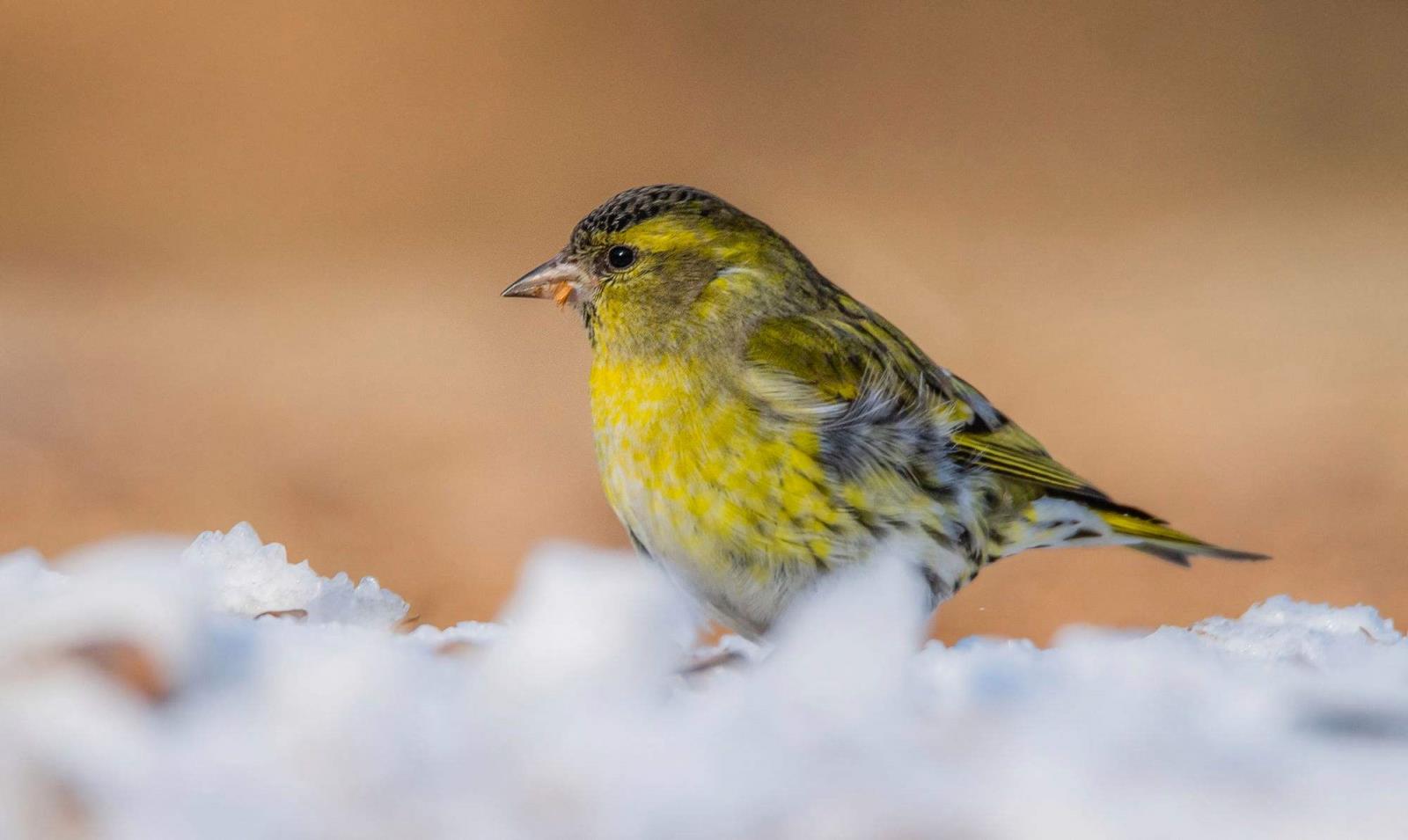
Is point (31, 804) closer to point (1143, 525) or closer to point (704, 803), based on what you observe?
point (704, 803)

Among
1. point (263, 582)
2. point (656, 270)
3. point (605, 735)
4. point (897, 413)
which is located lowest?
point (605, 735)

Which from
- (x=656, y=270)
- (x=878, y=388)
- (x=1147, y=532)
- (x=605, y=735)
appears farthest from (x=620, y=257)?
(x=605, y=735)

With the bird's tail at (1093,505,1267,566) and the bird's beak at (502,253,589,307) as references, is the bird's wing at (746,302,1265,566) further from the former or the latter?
the bird's beak at (502,253,589,307)

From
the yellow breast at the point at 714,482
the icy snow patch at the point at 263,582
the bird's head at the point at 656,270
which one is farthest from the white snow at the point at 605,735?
the bird's head at the point at 656,270

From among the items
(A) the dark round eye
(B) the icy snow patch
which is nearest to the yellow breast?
(A) the dark round eye

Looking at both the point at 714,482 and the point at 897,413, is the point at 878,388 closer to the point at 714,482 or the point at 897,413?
the point at 897,413

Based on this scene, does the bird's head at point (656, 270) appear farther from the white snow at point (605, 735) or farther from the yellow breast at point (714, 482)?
the white snow at point (605, 735)

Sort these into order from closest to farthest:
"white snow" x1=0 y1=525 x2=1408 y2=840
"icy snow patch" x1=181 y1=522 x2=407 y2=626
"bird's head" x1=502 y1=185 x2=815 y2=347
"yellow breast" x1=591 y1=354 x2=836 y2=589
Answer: "white snow" x1=0 y1=525 x2=1408 y2=840
"icy snow patch" x1=181 y1=522 x2=407 y2=626
"yellow breast" x1=591 y1=354 x2=836 y2=589
"bird's head" x1=502 y1=185 x2=815 y2=347
